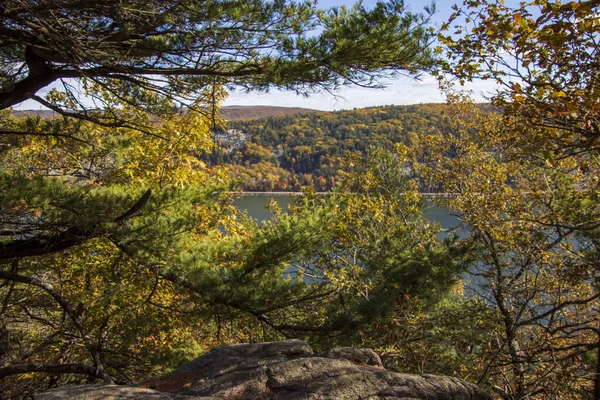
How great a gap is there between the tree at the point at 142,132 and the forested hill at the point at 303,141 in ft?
78.3

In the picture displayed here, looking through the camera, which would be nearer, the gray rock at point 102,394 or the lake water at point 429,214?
the gray rock at point 102,394

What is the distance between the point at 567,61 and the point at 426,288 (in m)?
5.63

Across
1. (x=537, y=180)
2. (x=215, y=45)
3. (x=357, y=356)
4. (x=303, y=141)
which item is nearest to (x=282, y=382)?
(x=357, y=356)

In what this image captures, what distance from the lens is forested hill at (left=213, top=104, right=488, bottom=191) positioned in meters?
39.2

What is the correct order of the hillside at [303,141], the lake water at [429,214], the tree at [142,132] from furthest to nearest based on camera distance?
the hillside at [303,141], the lake water at [429,214], the tree at [142,132]

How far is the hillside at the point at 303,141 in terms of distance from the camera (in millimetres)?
39000

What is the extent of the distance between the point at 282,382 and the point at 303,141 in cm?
6503

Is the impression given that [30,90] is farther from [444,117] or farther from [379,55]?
[444,117]

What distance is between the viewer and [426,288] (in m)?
7.55

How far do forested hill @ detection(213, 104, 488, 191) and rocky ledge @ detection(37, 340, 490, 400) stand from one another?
25.8 meters

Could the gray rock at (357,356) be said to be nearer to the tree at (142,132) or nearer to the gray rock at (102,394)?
the gray rock at (102,394)

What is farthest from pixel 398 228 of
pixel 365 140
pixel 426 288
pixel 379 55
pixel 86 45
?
pixel 365 140

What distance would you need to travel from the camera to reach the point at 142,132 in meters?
4.82

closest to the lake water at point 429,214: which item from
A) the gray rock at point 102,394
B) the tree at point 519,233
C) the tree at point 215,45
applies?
the tree at point 519,233
